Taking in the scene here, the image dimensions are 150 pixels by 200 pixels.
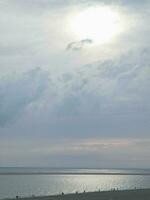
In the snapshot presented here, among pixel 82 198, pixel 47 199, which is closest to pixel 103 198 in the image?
pixel 82 198

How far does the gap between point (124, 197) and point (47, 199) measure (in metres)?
12.9

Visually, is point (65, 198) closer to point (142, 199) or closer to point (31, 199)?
point (31, 199)

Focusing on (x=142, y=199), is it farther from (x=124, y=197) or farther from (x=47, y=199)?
(x=47, y=199)

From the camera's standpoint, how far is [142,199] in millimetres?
90375

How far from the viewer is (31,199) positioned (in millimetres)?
90062

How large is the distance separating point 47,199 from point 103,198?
9.06 m

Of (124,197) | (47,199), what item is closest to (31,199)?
(47,199)

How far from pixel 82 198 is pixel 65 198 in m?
2.73

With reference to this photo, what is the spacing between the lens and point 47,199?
9000 cm

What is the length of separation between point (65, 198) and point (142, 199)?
12212 millimetres

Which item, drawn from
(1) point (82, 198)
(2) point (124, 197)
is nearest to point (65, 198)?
(1) point (82, 198)

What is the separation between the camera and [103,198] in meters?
91.9

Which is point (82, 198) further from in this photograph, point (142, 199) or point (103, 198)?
point (142, 199)

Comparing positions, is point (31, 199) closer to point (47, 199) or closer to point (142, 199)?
point (47, 199)
